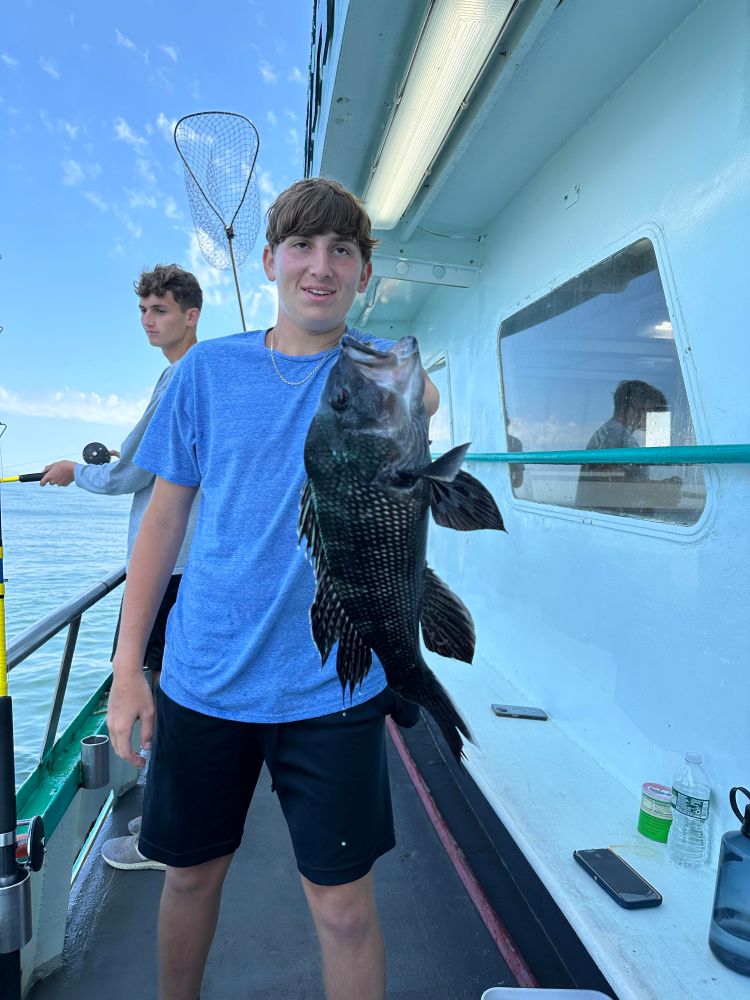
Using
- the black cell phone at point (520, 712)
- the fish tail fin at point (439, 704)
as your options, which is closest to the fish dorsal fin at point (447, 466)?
the fish tail fin at point (439, 704)

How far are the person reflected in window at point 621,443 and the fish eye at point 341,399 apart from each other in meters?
1.95

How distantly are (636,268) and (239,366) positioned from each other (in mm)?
2061

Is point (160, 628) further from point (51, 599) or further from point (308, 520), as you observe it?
point (51, 599)

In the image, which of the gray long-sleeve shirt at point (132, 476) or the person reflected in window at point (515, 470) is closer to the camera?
the gray long-sleeve shirt at point (132, 476)

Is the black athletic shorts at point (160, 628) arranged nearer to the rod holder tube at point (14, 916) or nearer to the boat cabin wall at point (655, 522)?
the rod holder tube at point (14, 916)

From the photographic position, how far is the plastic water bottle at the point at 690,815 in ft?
7.52

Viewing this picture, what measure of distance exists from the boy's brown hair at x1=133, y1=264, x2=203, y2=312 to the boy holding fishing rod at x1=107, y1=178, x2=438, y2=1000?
1.49m

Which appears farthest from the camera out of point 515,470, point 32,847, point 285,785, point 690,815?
point 515,470

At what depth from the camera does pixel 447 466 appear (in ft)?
3.67

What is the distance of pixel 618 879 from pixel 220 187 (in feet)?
15.1

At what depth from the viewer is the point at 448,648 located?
50.9 inches

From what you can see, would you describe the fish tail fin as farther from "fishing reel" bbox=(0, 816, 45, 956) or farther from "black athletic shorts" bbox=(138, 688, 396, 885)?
"fishing reel" bbox=(0, 816, 45, 956)

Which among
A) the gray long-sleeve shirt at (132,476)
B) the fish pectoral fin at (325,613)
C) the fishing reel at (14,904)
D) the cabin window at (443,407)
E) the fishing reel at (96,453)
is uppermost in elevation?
the cabin window at (443,407)

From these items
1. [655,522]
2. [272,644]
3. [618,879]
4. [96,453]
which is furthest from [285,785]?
[96,453]
